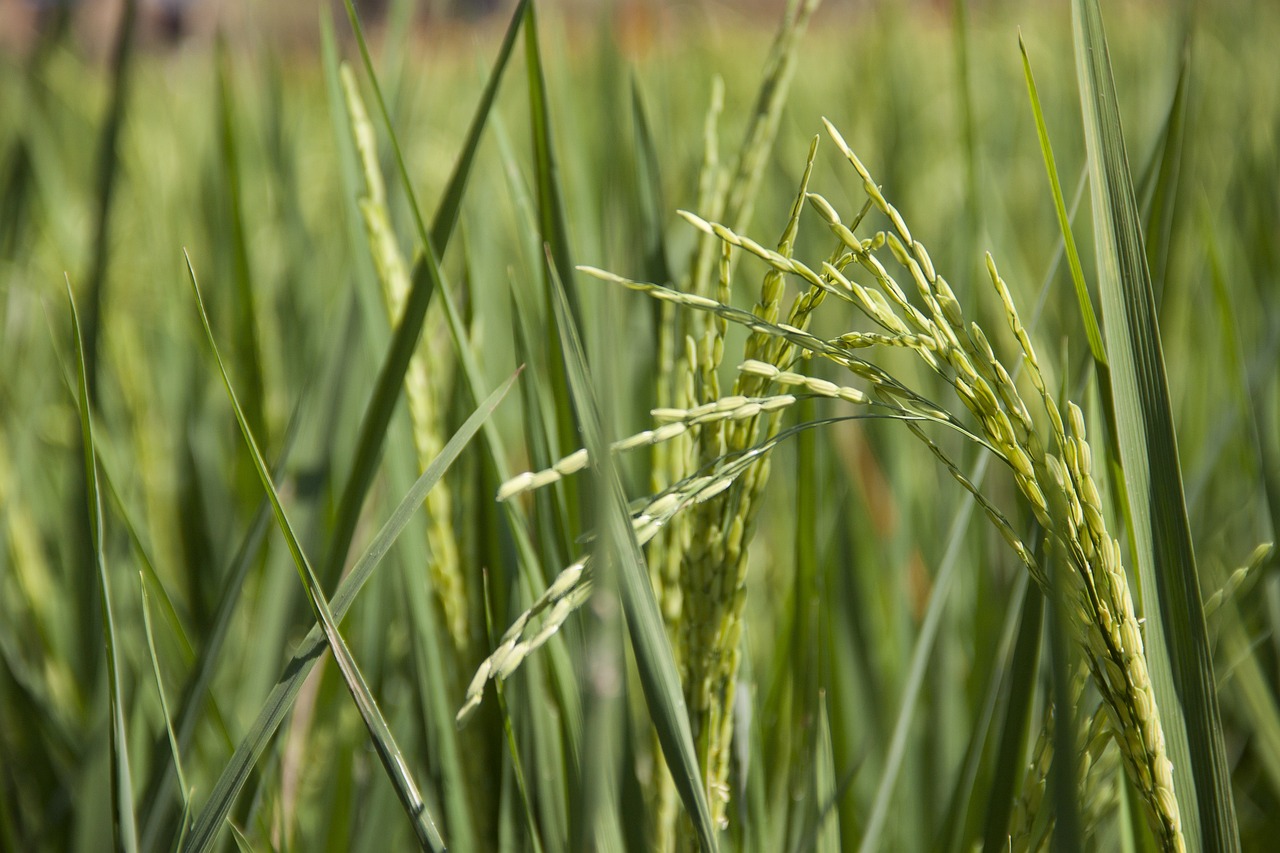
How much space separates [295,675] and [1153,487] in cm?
20

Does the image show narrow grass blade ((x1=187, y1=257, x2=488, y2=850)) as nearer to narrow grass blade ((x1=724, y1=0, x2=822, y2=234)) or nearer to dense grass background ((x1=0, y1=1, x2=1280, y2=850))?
dense grass background ((x1=0, y1=1, x2=1280, y2=850))

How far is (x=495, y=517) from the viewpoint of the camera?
33 centimetres

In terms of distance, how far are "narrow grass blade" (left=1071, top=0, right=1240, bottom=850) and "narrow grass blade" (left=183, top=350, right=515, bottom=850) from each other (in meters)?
0.14

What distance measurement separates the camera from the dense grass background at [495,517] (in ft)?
0.98

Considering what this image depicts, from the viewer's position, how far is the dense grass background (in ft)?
0.98

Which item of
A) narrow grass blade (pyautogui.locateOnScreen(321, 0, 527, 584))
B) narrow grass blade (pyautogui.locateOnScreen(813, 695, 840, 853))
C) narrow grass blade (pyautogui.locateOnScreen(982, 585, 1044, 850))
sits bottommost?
narrow grass blade (pyautogui.locateOnScreen(813, 695, 840, 853))

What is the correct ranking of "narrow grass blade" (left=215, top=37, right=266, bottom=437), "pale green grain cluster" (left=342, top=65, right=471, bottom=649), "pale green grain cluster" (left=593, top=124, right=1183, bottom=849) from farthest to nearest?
"narrow grass blade" (left=215, top=37, right=266, bottom=437)
"pale green grain cluster" (left=342, top=65, right=471, bottom=649)
"pale green grain cluster" (left=593, top=124, right=1183, bottom=849)

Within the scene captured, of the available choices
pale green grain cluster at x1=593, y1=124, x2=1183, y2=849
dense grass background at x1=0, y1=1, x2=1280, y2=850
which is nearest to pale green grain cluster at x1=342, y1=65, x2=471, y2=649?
dense grass background at x1=0, y1=1, x2=1280, y2=850

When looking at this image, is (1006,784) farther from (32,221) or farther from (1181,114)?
(32,221)

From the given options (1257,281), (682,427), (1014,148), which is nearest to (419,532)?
(682,427)

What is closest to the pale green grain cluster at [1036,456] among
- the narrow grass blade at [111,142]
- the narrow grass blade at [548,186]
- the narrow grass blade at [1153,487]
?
the narrow grass blade at [1153,487]

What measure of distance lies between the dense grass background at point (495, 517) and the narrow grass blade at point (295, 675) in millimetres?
37

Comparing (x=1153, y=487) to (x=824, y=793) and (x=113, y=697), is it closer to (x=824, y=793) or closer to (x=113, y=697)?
(x=824, y=793)

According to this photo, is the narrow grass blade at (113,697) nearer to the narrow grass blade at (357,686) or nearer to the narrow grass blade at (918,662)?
the narrow grass blade at (357,686)
